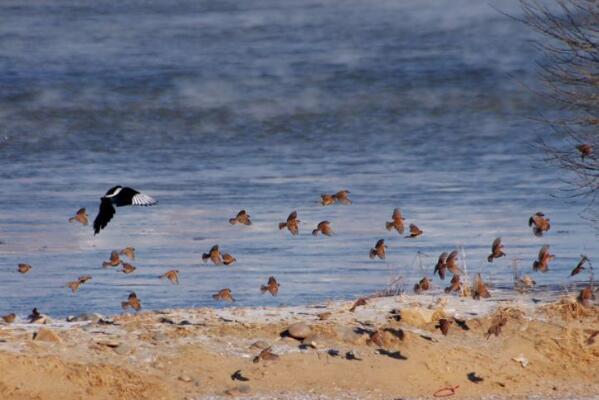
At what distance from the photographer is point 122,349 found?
9156 mm

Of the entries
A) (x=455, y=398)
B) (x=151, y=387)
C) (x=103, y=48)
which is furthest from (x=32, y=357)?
(x=103, y=48)

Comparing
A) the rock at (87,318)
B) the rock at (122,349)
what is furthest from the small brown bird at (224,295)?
the rock at (122,349)

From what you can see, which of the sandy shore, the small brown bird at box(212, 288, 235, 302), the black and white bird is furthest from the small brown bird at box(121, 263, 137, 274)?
the sandy shore

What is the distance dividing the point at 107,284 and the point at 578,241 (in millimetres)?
4361

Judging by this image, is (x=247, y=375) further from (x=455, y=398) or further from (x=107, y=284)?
(x=107, y=284)

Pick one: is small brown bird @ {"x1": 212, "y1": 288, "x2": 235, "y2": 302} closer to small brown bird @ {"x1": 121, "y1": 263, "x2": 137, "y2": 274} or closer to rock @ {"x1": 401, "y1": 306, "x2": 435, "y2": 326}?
small brown bird @ {"x1": 121, "y1": 263, "x2": 137, "y2": 274}

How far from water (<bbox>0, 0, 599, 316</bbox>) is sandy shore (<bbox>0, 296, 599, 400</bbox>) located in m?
1.84

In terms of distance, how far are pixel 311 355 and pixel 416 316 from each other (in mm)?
887

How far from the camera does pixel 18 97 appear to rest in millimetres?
29953

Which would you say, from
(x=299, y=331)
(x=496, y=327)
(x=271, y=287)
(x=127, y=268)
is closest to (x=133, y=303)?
(x=271, y=287)

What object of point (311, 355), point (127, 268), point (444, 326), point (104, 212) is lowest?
point (311, 355)

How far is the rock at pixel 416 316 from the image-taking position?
9.78m

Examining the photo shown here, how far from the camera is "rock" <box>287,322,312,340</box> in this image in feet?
31.2

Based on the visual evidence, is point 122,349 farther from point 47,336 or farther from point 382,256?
point 382,256
